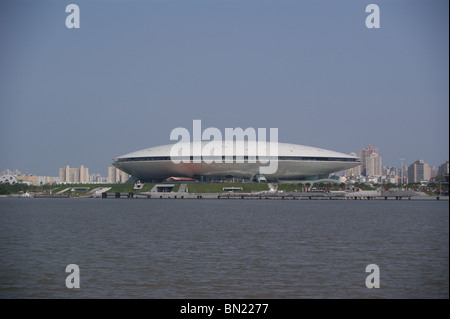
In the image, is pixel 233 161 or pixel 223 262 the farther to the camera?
pixel 233 161

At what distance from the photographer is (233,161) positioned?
331 feet

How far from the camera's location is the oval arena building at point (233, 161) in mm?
101875

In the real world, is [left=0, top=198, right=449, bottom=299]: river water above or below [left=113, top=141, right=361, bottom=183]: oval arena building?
below

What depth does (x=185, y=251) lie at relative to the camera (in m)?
22.5

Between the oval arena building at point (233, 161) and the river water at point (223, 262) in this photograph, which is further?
the oval arena building at point (233, 161)

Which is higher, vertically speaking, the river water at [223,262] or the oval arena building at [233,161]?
the oval arena building at [233,161]

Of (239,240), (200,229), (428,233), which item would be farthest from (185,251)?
(428,233)

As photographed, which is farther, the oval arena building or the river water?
the oval arena building

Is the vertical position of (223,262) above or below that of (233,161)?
below

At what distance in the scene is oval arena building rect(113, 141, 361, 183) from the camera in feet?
334
